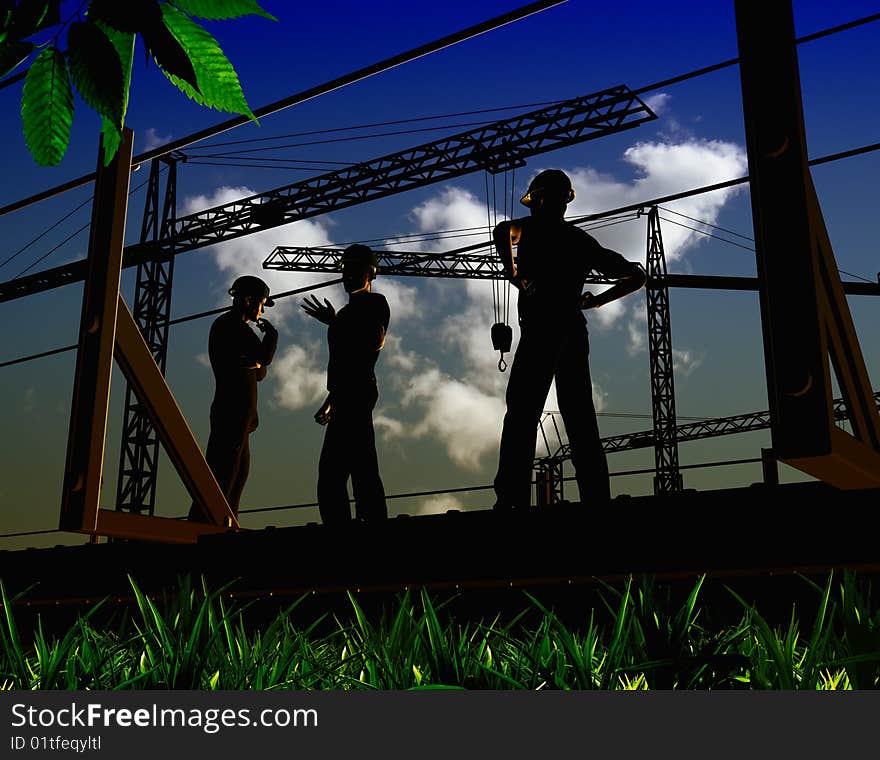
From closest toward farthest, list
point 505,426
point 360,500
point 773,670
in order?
point 773,670
point 505,426
point 360,500

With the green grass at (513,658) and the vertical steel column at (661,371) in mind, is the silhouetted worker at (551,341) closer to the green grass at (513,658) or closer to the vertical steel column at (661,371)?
the green grass at (513,658)

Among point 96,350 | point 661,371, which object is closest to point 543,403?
point 96,350

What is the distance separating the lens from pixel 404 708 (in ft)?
5.09

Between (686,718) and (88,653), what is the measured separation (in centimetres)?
188

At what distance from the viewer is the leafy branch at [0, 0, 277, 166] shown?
137cm

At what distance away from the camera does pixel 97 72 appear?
141cm

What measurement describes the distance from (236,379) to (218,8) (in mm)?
4346

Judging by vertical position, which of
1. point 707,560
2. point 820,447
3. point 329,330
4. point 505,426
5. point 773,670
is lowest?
point 773,670

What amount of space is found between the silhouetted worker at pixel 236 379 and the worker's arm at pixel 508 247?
83.2 inches

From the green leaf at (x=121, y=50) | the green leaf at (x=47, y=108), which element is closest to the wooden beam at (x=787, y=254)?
the green leaf at (x=121, y=50)

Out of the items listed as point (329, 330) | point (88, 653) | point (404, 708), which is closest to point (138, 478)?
point (329, 330)

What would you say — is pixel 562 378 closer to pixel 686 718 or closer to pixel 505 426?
pixel 505 426

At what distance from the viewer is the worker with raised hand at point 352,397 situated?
4828mm

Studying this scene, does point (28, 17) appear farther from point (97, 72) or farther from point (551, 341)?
point (551, 341)
